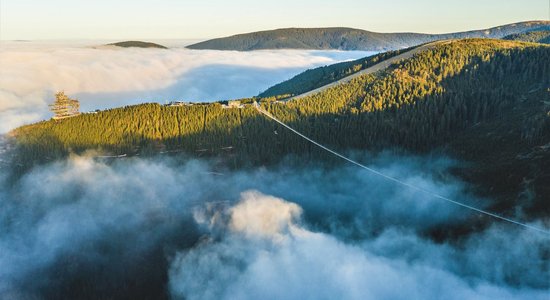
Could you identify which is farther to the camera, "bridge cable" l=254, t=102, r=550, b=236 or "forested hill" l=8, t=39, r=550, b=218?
"forested hill" l=8, t=39, r=550, b=218

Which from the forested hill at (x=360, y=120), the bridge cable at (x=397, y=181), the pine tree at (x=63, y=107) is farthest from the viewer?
the pine tree at (x=63, y=107)

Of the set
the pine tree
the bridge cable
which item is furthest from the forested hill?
the pine tree

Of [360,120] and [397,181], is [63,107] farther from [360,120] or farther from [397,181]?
[397,181]

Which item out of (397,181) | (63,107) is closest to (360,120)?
(397,181)

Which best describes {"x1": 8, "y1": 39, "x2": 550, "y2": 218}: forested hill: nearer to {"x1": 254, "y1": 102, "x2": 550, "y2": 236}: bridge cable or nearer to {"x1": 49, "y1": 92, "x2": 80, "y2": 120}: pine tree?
{"x1": 254, "y1": 102, "x2": 550, "y2": 236}: bridge cable

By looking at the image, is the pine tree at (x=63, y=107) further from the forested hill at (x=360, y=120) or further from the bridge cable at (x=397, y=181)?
the bridge cable at (x=397, y=181)

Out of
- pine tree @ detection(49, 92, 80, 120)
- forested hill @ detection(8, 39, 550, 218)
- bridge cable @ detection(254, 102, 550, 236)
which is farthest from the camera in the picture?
pine tree @ detection(49, 92, 80, 120)

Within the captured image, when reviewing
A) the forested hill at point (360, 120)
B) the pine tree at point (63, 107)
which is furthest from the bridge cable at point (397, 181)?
the pine tree at point (63, 107)

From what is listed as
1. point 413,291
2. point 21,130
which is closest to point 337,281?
point 413,291

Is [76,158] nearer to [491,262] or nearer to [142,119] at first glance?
[142,119]
